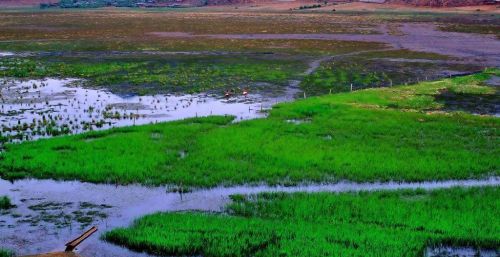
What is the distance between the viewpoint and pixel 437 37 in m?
72.1

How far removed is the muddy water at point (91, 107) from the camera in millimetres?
24141

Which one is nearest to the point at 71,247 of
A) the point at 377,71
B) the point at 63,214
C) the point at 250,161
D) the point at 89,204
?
the point at 63,214

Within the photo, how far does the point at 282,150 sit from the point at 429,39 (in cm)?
5558

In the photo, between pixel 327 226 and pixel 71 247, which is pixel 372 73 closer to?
pixel 327 226

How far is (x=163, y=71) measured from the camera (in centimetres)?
4303

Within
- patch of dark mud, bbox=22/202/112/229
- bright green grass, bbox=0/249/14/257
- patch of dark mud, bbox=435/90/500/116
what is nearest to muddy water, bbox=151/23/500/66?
patch of dark mud, bbox=435/90/500/116

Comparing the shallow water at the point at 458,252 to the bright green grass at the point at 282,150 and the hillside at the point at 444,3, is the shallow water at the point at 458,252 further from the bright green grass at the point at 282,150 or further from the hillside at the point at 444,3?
the hillside at the point at 444,3

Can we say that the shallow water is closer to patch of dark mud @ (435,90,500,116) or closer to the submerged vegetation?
patch of dark mud @ (435,90,500,116)

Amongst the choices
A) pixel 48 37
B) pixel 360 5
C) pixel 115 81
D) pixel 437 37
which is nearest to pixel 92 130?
pixel 115 81

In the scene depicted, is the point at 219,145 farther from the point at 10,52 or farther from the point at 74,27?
the point at 74,27

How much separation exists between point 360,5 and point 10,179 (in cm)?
15687

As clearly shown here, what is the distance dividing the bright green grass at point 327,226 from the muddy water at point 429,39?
124 feet

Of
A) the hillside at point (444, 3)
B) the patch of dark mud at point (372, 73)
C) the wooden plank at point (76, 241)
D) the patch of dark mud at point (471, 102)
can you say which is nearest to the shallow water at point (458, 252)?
the wooden plank at point (76, 241)

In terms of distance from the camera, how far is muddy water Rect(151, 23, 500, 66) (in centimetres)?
5512
